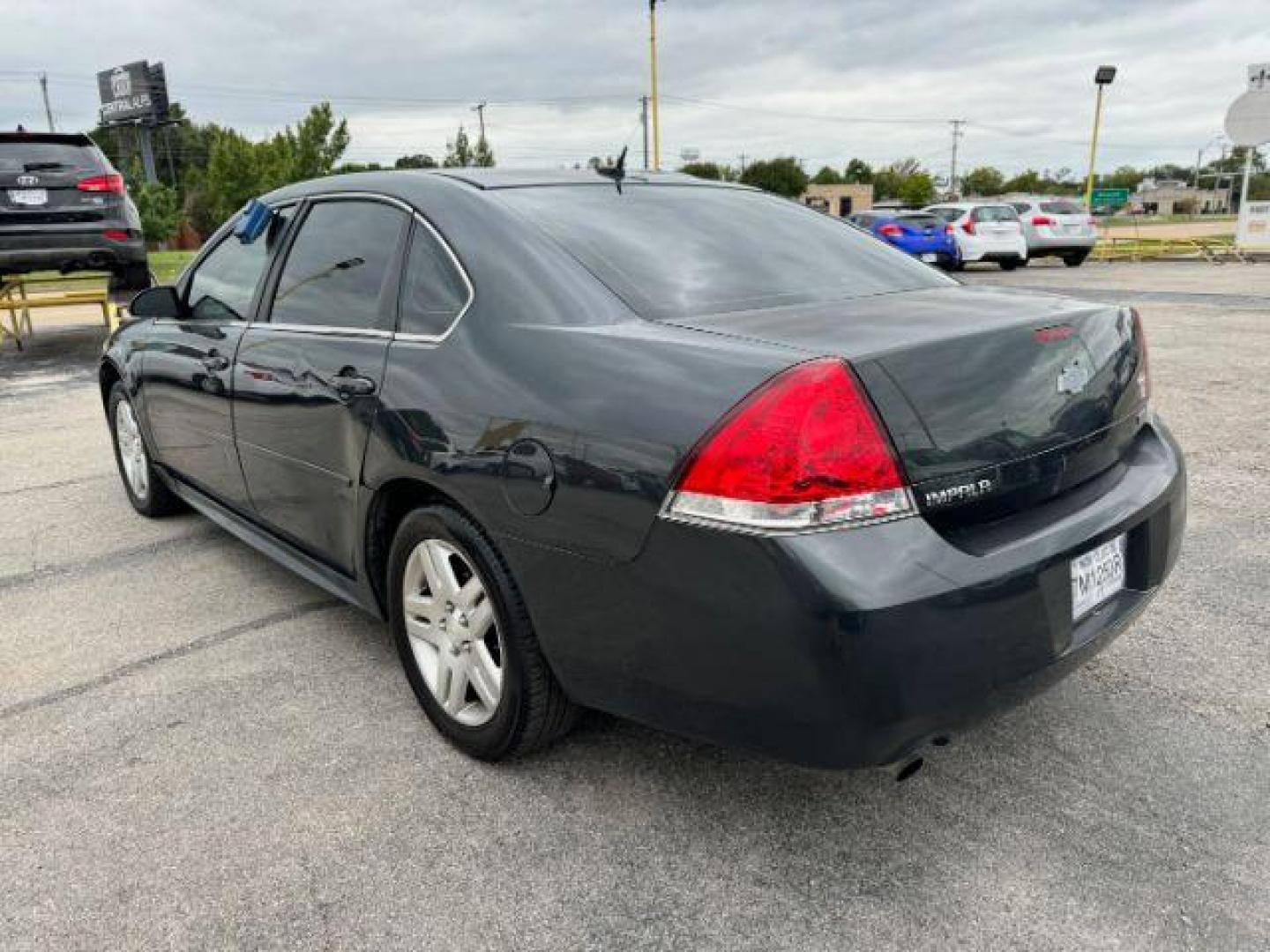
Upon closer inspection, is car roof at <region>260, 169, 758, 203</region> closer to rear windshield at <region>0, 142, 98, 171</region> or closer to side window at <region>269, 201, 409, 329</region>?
side window at <region>269, 201, 409, 329</region>

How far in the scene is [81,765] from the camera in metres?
2.68

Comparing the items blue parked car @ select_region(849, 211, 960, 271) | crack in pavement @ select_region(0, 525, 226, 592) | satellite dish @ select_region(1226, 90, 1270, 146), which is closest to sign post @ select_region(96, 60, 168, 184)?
blue parked car @ select_region(849, 211, 960, 271)

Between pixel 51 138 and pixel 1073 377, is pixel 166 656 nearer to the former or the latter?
pixel 1073 377

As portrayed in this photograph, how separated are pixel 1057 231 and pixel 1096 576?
70.2 ft

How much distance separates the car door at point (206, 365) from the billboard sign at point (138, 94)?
64.5 meters

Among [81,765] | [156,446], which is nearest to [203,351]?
[156,446]

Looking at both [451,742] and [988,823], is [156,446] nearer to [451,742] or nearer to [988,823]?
[451,742]

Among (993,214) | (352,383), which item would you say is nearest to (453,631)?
(352,383)

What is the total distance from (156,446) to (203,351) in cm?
92

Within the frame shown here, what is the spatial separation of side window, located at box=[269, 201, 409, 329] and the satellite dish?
70.9 ft

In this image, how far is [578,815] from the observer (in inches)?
94.3

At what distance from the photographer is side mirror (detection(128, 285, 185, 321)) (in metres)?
Answer: 4.09

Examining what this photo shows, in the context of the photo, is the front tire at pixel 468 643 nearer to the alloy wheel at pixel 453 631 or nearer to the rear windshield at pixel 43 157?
the alloy wheel at pixel 453 631

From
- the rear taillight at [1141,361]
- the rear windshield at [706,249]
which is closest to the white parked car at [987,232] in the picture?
the rear windshield at [706,249]
